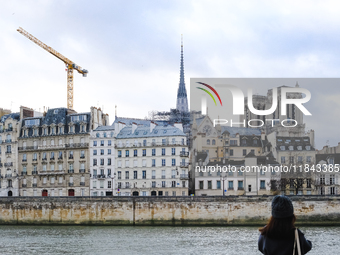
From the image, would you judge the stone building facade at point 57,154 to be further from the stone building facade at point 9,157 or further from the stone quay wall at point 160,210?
the stone quay wall at point 160,210

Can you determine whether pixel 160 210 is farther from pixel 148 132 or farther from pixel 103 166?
pixel 103 166

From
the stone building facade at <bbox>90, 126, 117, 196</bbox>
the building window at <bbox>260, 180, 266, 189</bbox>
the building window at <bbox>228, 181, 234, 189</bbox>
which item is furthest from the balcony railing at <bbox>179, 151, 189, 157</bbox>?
the building window at <bbox>260, 180, 266, 189</bbox>

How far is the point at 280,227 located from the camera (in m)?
6.50

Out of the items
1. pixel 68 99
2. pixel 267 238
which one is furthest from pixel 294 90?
pixel 267 238

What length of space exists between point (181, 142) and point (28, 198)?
20445 mm

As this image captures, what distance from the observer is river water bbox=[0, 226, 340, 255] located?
33.5m

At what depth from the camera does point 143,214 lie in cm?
5259

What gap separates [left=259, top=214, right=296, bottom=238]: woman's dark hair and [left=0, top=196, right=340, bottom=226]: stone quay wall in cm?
4442

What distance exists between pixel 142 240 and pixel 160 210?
13691mm

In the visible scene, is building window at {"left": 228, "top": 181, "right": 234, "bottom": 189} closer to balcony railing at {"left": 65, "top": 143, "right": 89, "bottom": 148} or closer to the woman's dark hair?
balcony railing at {"left": 65, "top": 143, "right": 89, "bottom": 148}

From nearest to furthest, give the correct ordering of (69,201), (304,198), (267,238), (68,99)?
(267,238) < (304,198) < (69,201) < (68,99)

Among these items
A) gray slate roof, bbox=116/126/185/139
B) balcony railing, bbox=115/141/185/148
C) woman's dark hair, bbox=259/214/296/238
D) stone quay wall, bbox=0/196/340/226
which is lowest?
stone quay wall, bbox=0/196/340/226

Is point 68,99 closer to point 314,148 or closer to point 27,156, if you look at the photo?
point 27,156

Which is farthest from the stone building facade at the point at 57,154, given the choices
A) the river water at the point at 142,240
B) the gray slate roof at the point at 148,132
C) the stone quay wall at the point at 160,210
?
the river water at the point at 142,240
